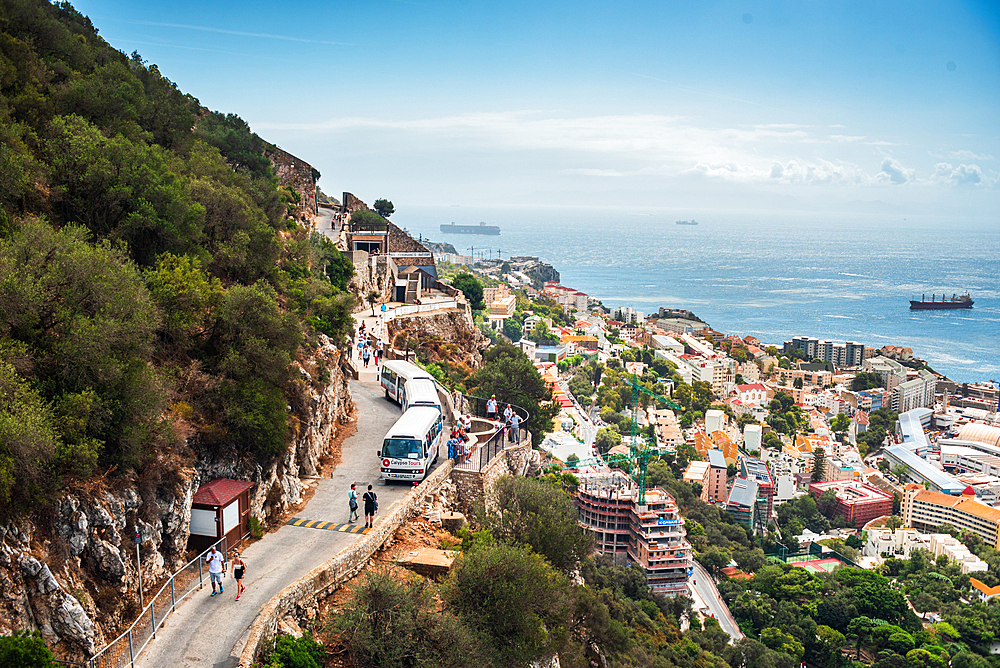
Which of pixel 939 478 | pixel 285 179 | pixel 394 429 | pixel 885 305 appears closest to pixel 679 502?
pixel 939 478

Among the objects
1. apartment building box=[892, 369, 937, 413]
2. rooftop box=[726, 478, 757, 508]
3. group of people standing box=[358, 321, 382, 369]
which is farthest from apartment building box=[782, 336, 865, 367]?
group of people standing box=[358, 321, 382, 369]

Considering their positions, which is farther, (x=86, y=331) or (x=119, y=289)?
(x=119, y=289)

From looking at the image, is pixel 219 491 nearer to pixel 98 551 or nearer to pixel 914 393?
pixel 98 551

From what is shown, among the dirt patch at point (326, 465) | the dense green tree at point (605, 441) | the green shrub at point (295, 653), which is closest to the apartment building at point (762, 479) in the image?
the dense green tree at point (605, 441)

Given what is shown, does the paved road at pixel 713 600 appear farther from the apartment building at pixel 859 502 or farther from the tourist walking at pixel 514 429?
the tourist walking at pixel 514 429

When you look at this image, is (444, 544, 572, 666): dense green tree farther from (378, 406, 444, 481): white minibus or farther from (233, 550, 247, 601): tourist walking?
(378, 406, 444, 481): white minibus

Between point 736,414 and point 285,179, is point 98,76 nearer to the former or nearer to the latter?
point 285,179

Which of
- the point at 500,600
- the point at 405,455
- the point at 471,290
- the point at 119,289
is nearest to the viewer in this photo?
the point at 119,289

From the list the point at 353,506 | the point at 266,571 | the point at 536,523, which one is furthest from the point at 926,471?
the point at 266,571
